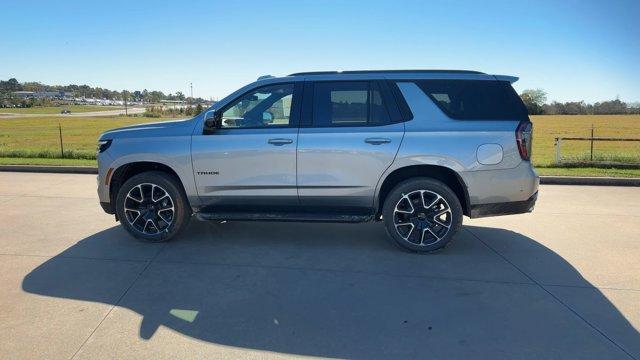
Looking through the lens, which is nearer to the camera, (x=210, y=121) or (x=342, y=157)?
(x=342, y=157)

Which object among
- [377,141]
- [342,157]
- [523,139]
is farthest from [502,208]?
[342,157]

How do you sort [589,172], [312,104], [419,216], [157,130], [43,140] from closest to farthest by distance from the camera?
1. [419,216]
2. [312,104]
3. [157,130]
4. [589,172]
5. [43,140]

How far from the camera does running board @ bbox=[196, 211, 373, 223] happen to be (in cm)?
495

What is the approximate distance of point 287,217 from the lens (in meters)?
5.04

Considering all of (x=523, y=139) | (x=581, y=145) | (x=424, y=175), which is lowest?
(x=581, y=145)

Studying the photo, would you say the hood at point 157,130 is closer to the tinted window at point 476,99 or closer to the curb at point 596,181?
the tinted window at point 476,99

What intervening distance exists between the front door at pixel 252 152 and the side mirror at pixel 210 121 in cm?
2

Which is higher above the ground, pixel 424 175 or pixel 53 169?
pixel 424 175

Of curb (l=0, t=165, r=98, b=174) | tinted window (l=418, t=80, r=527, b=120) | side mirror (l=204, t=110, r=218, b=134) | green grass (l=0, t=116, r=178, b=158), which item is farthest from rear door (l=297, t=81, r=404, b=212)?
green grass (l=0, t=116, r=178, b=158)

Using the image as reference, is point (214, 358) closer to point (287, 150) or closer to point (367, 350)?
point (367, 350)

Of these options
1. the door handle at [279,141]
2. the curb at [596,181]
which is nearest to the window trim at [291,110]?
the door handle at [279,141]

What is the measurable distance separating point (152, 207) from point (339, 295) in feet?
8.79

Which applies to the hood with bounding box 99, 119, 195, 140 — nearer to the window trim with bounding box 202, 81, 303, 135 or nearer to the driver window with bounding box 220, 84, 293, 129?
the window trim with bounding box 202, 81, 303, 135

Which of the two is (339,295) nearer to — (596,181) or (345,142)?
(345,142)
